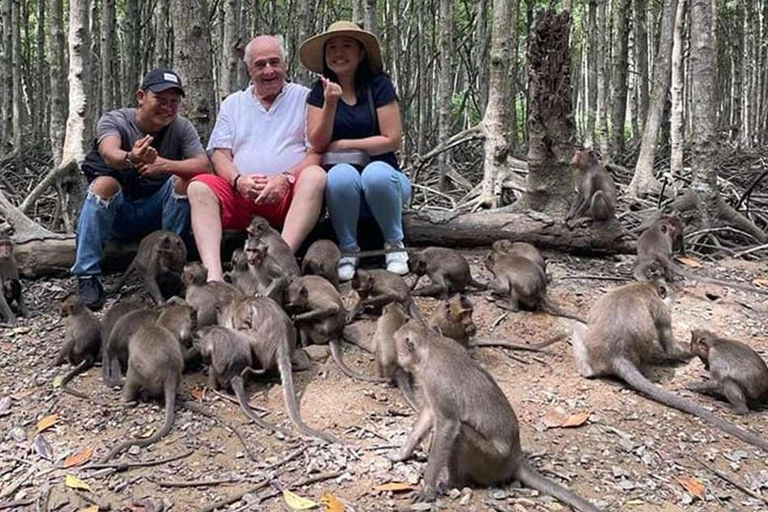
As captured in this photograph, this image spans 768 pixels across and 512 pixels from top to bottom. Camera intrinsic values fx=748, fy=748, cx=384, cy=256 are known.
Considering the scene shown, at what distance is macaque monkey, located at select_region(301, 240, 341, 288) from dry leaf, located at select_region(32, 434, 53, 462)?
231 cm

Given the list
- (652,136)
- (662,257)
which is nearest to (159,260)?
(662,257)

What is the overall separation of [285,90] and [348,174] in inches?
37.7

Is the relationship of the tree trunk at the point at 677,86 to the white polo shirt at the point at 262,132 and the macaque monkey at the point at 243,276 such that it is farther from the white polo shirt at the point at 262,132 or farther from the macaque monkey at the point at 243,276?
the macaque monkey at the point at 243,276

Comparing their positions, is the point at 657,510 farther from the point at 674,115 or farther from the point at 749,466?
the point at 674,115

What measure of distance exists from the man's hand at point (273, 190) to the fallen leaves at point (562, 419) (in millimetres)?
2654

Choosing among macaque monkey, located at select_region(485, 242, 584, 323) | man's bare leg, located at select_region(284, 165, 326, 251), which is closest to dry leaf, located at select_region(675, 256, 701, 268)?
macaque monkey, located at select_region(485, 242, 584, 323)

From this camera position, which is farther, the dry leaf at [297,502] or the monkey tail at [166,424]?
the monkey tail at [166,424]

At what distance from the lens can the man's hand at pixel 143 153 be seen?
5.29 m

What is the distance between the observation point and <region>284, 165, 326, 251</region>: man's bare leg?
5.66 meters

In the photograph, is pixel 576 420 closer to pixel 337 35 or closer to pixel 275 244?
pixel 275 244

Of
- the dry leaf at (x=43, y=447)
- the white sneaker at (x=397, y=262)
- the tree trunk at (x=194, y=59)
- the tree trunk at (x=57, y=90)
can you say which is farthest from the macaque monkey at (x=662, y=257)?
the tree trunk at (x=57, y=90)

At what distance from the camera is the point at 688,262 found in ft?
22.9

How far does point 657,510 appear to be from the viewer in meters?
3.36

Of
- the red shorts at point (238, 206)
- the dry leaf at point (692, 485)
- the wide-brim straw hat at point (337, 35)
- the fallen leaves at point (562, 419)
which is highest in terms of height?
the wide-brim straw hat at point (337, 35)
